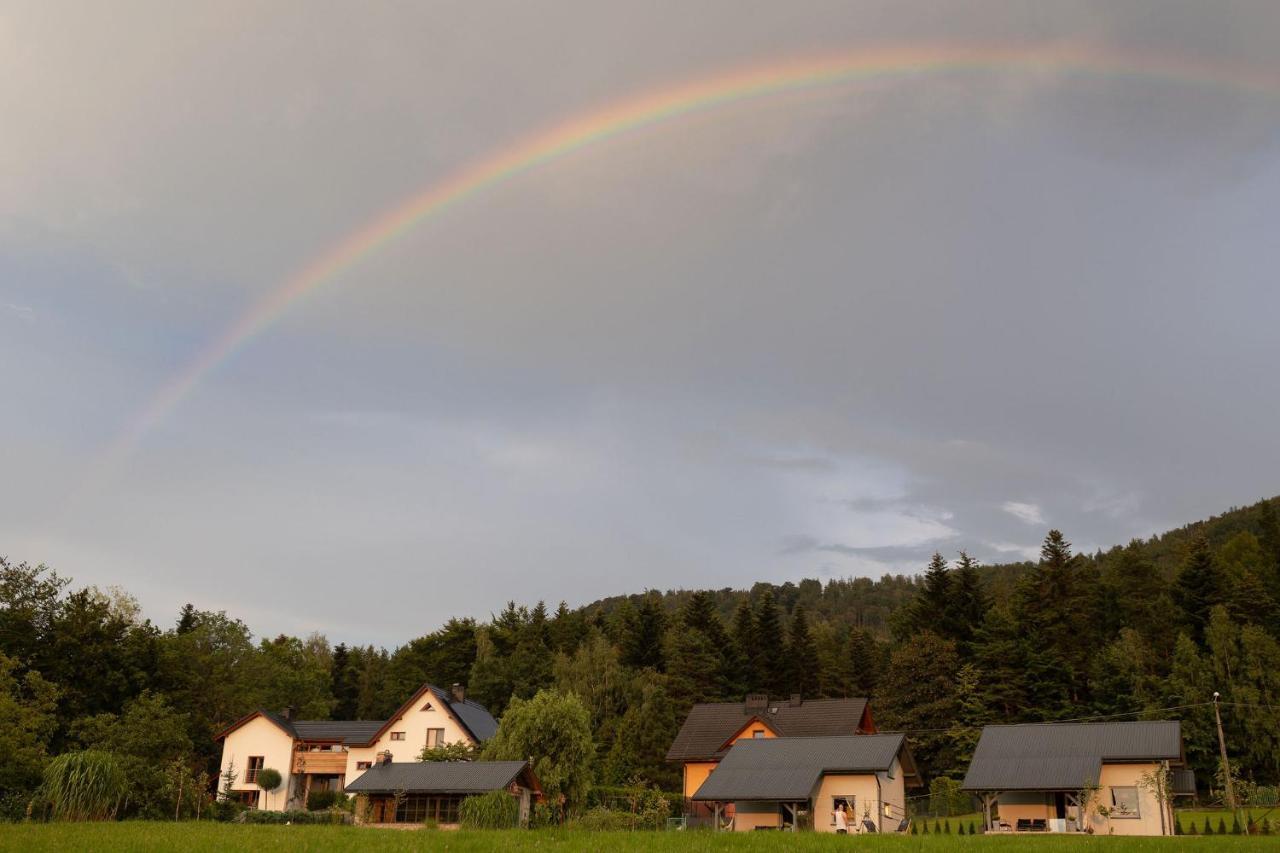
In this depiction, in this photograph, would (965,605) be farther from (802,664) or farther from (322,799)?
(322,799)

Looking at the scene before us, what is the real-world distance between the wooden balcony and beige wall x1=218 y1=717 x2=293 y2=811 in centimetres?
63

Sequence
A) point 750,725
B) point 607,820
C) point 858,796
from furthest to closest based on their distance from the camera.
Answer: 1. point 750,725
2. point 858,796
3. point 607,820

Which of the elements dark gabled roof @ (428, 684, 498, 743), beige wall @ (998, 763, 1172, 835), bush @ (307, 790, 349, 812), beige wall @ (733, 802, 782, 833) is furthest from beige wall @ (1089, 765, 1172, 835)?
bush @ (307, 790, 349, 812)

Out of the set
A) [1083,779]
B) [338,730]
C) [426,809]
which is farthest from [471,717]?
[1083,779]

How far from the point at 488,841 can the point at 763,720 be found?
125 feet

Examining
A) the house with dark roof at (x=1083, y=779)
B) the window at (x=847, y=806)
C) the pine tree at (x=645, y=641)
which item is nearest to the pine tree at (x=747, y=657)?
the pine tree at (x=645, y=641)

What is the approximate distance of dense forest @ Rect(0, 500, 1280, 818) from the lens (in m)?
51.1

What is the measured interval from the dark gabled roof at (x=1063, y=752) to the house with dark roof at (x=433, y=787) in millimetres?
19905

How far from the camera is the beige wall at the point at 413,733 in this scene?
59.2 meters

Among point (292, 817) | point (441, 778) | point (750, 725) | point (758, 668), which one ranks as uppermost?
point (758, 668)

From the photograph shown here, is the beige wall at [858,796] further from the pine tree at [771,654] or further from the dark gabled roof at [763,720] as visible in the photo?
the pine tree at [771,654]

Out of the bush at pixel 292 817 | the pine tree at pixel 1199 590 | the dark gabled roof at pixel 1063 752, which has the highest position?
the pine tree at pixel 1199 590

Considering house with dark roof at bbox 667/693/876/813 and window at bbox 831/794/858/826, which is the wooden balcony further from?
window at bbox 831/794/858/826

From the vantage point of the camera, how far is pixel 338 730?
2512 inches
